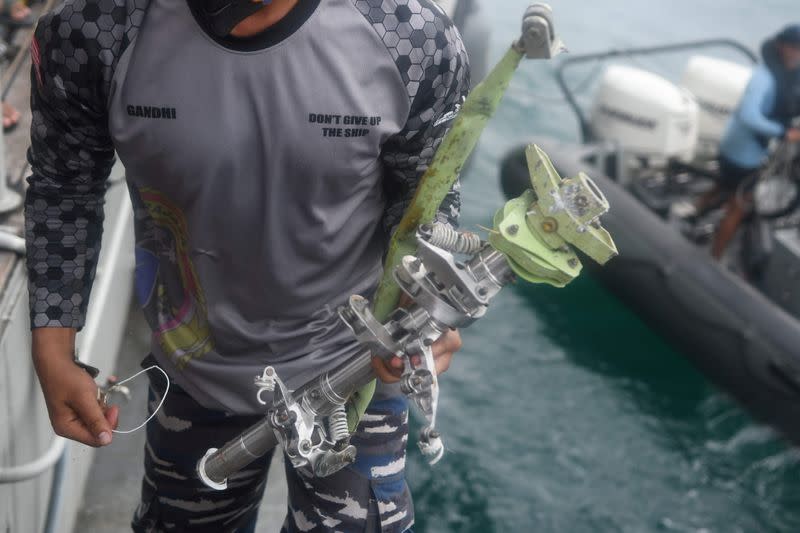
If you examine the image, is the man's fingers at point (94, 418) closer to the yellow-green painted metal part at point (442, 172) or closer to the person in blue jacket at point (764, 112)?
the yellow-green painted metal part at point (442, 172)

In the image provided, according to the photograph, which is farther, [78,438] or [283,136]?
[78,438]

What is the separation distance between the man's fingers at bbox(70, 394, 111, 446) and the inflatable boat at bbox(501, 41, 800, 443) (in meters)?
4.37

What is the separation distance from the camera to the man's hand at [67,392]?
5.18ft

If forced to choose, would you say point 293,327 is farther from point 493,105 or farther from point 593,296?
point 593,296

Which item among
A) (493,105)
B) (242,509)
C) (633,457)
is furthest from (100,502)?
(633,457)

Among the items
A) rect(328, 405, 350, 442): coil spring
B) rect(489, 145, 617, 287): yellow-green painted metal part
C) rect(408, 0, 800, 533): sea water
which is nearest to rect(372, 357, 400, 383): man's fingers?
rect(328, 405, 350, 442): coil spring

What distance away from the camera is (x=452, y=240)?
133 centimetres

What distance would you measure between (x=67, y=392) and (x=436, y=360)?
63cm

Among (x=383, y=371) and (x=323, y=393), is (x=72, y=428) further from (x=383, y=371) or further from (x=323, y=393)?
(x=383, y=371)

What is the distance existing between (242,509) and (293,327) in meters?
0.50

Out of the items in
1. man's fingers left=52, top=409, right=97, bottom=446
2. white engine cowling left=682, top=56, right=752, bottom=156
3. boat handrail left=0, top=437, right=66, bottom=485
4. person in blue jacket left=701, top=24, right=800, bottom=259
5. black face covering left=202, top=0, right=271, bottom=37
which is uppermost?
black face covering left=202, top=0, right=271, bottom=37

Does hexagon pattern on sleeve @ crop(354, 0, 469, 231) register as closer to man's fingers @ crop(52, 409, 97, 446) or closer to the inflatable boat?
man's fingers @ crop(52, 409, 97, 446)

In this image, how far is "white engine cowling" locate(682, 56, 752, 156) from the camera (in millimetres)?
6355

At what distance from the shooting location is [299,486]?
1705 mm
